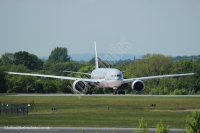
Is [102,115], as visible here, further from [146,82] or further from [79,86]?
[146,82]

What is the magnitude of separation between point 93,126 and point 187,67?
78771 mm

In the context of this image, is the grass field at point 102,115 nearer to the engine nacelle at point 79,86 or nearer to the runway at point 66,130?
the runway at point 66,130

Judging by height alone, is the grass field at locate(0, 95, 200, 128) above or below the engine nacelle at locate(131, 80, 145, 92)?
below

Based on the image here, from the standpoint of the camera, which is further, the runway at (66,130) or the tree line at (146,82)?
the tree line at (146,82)

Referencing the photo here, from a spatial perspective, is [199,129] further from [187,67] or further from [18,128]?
[187,67]

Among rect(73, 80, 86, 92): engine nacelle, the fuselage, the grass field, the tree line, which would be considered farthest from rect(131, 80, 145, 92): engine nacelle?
the grass field

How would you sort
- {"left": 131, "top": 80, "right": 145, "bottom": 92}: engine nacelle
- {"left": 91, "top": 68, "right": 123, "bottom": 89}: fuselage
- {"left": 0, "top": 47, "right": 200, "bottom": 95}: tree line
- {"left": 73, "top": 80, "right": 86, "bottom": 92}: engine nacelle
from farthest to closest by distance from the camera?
1. {"left": 0, "top": 47, "right": 200, "bottom": 95}: tree line
2. {"left": 131, "top": 80, "right": 145, "bottom": 92}: engine nacelle
3. {"left": 73, "top": 80, "right": 86, "bottom": 92}: engine nacelle
4. {"left": 91, "top": 68, "right": 123, "bottom": 89}: fuselage

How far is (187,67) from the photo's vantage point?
11869cm

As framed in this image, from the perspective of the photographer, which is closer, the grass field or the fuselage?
the grass field

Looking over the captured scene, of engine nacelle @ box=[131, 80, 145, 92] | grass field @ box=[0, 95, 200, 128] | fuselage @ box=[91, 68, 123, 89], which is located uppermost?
fuselage @ box=[91, 68, 123, 89]

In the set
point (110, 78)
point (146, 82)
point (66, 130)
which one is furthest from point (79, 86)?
point (66, 130)

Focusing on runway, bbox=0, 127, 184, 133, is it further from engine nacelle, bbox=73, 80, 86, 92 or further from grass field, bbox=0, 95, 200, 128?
engine nacelle, bbox=73, 80, 86, 92

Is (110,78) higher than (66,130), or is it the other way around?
(110,78)

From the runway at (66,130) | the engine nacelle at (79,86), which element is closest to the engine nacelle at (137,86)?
the engine nacelle at (79,86)
